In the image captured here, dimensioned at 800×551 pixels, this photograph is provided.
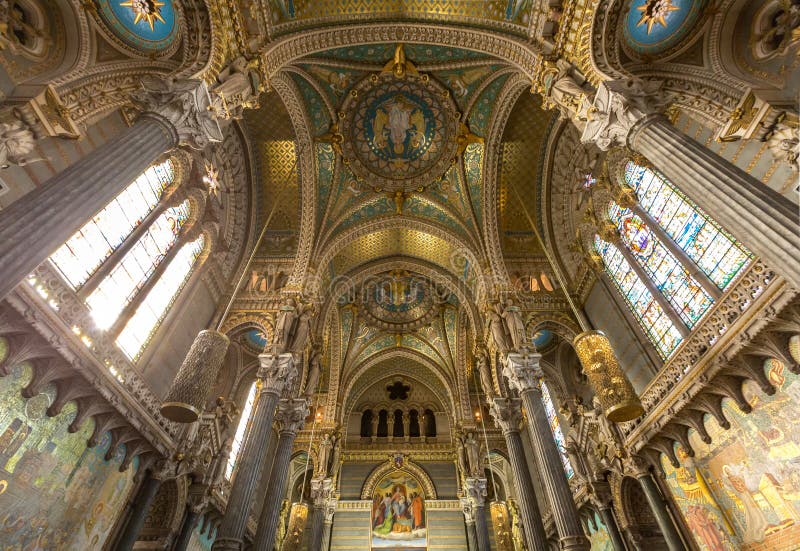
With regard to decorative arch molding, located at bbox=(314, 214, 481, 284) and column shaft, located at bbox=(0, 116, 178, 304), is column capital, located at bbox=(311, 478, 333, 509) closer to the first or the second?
decorative arch molding, located at bbox=(314, 214, 481, 284)

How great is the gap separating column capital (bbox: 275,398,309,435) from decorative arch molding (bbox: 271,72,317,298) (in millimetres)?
3355

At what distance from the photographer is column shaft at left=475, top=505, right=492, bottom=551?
14.5 m

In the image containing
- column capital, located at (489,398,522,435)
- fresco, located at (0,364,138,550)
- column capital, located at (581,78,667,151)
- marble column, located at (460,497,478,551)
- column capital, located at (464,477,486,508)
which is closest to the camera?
fresco, located at (0,364,138,550)

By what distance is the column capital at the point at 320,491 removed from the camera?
15.2 meters

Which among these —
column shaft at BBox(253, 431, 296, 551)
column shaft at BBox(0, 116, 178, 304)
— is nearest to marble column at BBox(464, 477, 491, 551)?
column shaft at BBox(253, 431, 296, 551)

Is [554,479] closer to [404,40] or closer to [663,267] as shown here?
[663,267]

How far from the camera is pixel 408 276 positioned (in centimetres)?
1766

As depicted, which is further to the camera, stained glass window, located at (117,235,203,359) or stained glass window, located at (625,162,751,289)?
stained glass window, located at (117,235,203,359)

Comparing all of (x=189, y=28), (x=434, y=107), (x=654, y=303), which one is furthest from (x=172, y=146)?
(x=654, y=303)

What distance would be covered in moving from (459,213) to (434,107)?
146 inches

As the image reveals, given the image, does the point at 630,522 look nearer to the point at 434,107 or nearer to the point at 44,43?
the point at 434,107

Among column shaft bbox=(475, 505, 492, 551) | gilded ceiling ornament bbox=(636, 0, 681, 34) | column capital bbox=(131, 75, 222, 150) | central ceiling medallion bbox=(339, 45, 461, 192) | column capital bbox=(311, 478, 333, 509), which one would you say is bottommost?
column shaft bbox=(475, 505, 492, 551)

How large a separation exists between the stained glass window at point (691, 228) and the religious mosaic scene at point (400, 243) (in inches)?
2.2

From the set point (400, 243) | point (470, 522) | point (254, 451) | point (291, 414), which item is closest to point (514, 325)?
point (291, 414)
